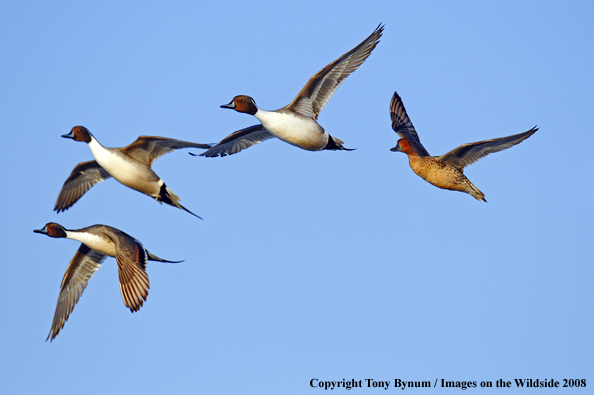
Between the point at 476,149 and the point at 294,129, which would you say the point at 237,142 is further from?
the point at 476,149

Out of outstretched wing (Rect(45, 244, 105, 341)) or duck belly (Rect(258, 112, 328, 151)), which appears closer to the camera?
duck belly (Rect(258, 112, 328, 151))

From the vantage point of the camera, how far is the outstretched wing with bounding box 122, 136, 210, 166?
10625 mm

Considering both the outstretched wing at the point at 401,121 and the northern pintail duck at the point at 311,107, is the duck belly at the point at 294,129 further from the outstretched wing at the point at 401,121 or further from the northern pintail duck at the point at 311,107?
the outstretched wing at the point at 401,121

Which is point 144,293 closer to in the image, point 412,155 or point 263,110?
point 263,110

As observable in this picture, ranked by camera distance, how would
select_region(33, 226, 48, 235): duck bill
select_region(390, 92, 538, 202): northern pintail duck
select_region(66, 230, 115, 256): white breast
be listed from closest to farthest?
select_region(390, 92, 538, 202): northern pintail duck → select_region(66, 230, 115, 256): white breast → select_region(33, 226, 48, 235): duck bill

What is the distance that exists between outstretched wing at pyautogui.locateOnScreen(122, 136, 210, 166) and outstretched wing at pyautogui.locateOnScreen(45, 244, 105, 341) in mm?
2231

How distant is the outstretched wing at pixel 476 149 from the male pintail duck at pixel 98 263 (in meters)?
4.59

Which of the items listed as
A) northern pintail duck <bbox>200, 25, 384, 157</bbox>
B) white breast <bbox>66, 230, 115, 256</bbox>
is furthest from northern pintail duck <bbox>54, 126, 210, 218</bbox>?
white breast <bbox>66, 230, 115, 256</bbox>

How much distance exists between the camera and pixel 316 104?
440 inches

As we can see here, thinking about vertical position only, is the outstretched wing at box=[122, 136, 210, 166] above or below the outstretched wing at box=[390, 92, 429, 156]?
below

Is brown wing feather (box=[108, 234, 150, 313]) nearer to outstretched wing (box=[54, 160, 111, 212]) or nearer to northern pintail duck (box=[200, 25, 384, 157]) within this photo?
outstretched wing (box=[54, 160, 111, 212])

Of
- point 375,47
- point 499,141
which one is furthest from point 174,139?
point 499,141

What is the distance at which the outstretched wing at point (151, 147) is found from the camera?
10.6 meters

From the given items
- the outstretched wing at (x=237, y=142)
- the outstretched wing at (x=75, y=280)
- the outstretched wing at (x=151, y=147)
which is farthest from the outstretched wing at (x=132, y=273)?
the outstretched wing at (x=237, y=142)
